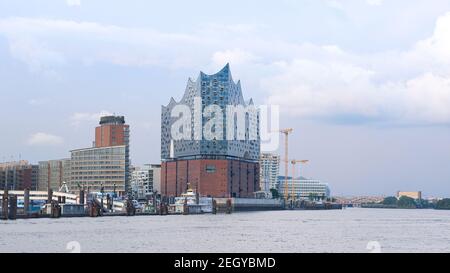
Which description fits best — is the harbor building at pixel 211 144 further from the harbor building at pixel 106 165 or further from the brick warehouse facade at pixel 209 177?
the harbor building at pixel 106 165

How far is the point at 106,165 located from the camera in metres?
190

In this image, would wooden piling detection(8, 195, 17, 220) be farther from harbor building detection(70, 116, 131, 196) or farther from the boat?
harbor building detection(70, 116, 131, 196)

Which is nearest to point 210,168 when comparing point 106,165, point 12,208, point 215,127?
point 215,127

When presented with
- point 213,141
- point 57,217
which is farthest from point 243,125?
point 57,217

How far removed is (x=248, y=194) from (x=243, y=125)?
66.1 feet

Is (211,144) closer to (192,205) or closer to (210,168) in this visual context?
(210,168)

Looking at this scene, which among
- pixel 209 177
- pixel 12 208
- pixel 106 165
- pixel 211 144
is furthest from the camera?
pixel 106 165

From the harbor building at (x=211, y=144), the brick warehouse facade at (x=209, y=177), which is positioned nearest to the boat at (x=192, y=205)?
the brick warehouse facade at (x=209, y=177)

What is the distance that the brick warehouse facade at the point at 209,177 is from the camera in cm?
17373

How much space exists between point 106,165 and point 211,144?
99.6 ft
